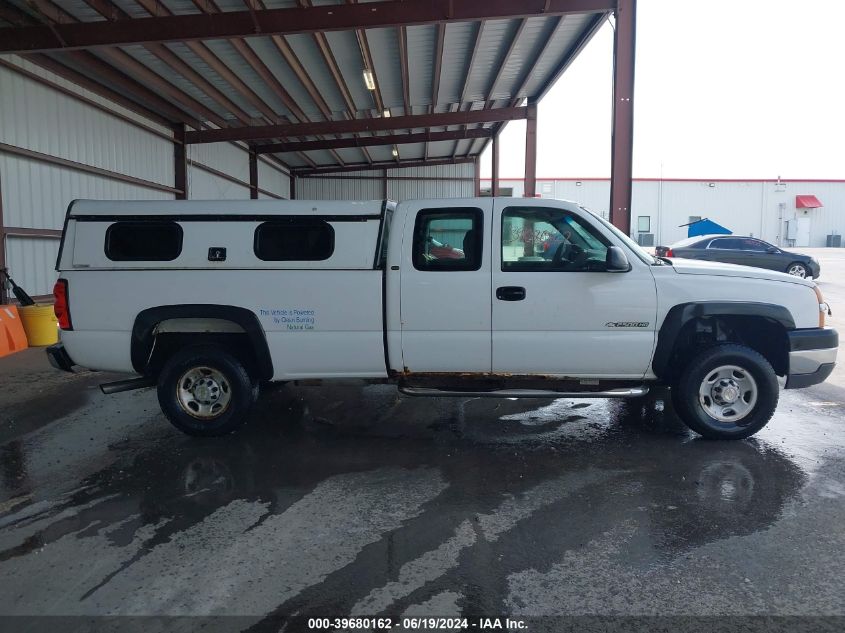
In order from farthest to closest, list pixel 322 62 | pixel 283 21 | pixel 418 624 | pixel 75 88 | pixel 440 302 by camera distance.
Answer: pixel 322 62, pixel 75 88, pixel 283 21, pixel 440 302, pixel 418 624

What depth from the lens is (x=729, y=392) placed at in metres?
5.45

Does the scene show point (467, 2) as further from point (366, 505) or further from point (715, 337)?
point (366, 505)

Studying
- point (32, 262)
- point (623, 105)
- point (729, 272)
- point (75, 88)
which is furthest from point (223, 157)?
point (729, 272)

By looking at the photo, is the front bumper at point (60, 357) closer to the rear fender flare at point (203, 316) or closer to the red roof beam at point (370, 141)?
the rear fender flare at point (203, 316)

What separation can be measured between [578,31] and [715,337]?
394 inches

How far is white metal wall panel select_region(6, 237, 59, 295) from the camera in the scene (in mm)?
11352

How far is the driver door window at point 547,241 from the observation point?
5348 mm

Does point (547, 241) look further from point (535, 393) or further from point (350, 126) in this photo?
point (350, 126)

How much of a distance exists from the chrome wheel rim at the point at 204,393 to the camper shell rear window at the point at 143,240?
43.1 inches

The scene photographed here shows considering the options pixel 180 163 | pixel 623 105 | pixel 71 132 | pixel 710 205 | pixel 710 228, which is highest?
pixel 710 205

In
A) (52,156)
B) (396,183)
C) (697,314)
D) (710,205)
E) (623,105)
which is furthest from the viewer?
(710,205)

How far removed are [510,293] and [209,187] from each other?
17.3 m

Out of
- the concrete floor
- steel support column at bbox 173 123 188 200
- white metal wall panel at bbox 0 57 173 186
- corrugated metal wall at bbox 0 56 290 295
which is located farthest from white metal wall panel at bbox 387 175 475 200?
the concrete floor

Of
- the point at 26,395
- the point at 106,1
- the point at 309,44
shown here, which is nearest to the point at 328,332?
the point at 26,395
